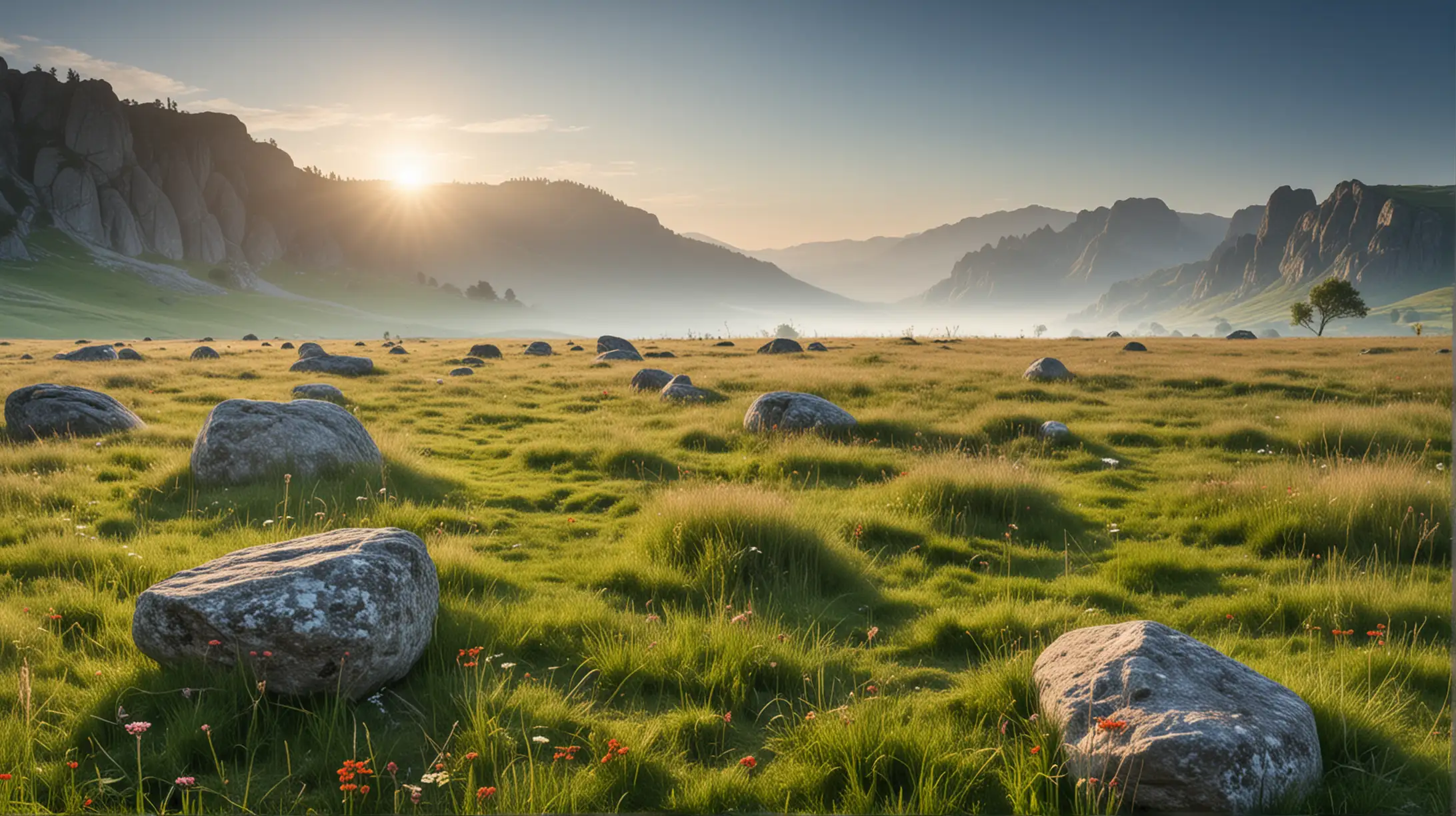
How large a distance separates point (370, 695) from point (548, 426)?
46.5 feet

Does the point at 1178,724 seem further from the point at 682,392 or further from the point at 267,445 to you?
the point at 682,392

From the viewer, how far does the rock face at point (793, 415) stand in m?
16.5

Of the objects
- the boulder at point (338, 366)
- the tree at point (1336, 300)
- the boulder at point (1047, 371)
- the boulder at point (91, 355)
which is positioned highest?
the tree at point (1336, 300)

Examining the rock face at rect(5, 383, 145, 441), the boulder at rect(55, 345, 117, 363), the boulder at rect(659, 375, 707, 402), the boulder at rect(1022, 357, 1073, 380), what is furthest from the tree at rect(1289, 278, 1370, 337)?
the boulder at rect(55, 345, 117, 363)

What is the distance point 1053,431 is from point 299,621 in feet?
51.9

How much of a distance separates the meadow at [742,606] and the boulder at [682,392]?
3793 mm

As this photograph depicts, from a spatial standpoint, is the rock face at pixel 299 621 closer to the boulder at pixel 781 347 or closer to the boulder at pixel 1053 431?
the boulder at pixel 1053 431

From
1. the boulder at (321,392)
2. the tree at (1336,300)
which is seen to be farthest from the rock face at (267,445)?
the tree at (1336,300)

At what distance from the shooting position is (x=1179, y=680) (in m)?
4.39

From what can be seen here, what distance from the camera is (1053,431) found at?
16.8 m

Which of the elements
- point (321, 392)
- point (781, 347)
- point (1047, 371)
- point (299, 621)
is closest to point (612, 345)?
point (781, 347)

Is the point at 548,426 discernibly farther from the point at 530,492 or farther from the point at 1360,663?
the point at 1360,663

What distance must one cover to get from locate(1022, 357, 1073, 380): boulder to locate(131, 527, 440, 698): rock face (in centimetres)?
2613

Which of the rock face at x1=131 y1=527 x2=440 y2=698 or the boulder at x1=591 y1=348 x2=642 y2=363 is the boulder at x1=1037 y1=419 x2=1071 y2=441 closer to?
the rock face at x1=131 y1=527 x2=440 y2=698
